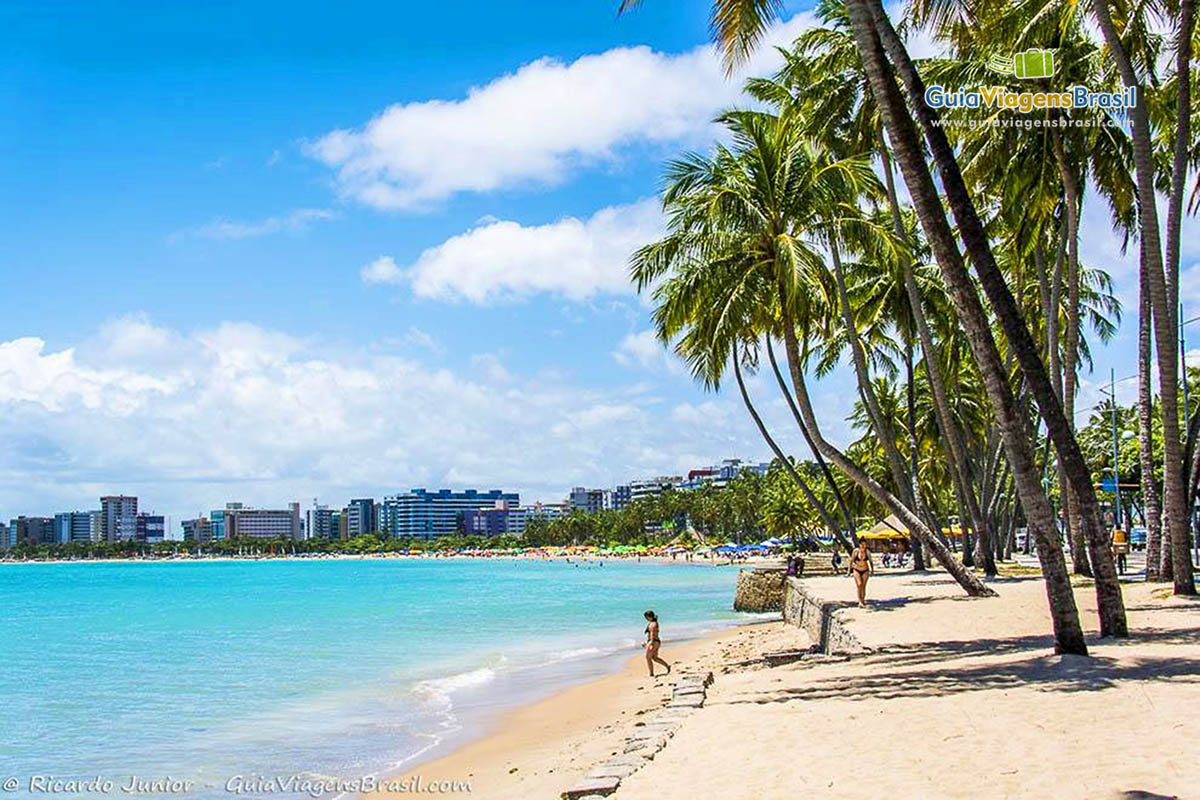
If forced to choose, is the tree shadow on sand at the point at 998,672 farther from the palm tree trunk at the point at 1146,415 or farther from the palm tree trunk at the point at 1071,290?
the palm tree trunk at the point at 1146,415

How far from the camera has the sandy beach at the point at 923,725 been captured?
6441mm

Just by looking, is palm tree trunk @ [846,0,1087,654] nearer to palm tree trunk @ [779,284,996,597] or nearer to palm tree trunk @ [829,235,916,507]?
palm tree trunk @ [779,284,996,597]

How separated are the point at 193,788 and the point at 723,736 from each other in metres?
6.53

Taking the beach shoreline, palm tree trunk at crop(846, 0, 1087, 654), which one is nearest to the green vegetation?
palm tree trunk at crop(846, 0, 1087, 654)

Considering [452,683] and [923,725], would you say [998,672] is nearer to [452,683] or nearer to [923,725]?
[923,725]

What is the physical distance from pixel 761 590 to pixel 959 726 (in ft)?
86.5

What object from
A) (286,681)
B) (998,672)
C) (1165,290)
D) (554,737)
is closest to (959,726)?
(998,672)

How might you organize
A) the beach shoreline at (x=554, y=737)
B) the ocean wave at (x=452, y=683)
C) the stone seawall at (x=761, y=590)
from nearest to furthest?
1. the beach shoreline at (x=554, y=737)
2. the ocean wave at (x=452, y=683)
3. the stone seawall at (x=761, y=590)

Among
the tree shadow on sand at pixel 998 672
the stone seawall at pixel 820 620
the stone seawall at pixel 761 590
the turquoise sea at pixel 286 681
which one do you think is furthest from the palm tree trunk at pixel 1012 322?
the stone seawall at pixel 761 590

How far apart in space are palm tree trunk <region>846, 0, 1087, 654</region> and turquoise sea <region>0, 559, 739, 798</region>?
24.6ft

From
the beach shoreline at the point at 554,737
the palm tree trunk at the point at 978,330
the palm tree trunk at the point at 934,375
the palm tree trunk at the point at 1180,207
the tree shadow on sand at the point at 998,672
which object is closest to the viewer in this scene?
the tree shadow on sand at the point at 998,672

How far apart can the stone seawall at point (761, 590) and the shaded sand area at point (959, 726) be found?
20.6m

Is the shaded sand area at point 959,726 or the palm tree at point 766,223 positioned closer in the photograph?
the shaded sand area at point 959,726

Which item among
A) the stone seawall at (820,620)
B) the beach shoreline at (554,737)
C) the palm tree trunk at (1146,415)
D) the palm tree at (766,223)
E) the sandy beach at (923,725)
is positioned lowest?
the beach shoreline at (554,737)
